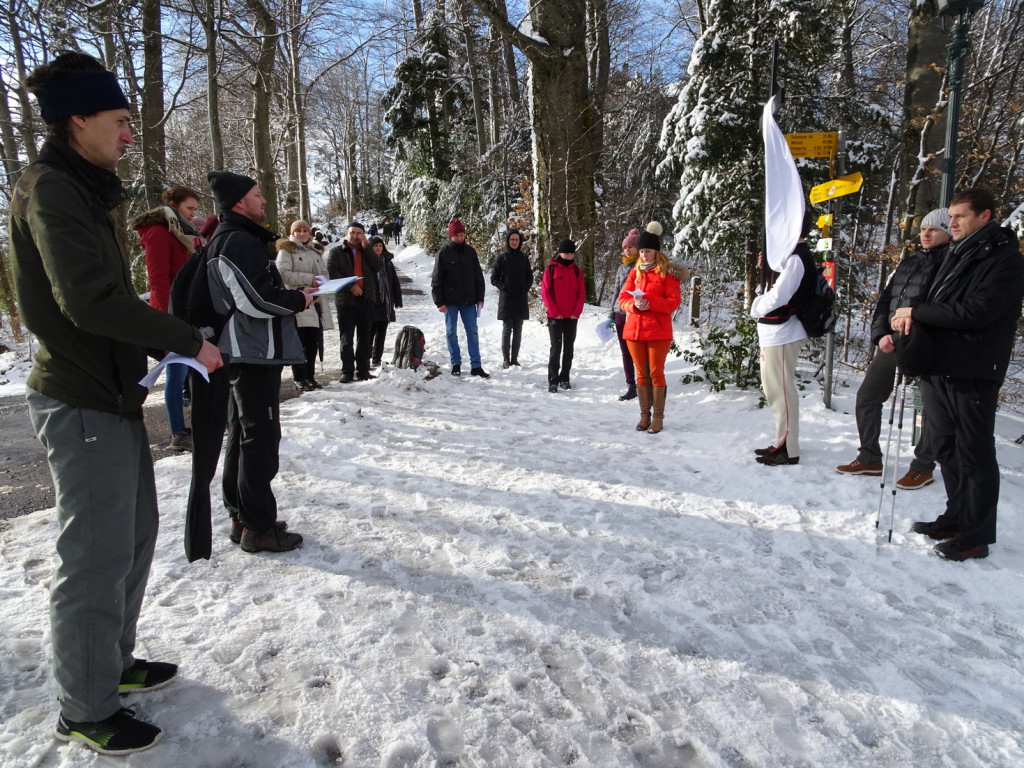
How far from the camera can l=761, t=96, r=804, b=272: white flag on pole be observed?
15.2ft

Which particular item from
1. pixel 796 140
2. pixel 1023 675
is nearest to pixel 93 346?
pixel 1023 675

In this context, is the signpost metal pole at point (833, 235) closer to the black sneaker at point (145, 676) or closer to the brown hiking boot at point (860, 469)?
the brown hiking boot at point (860, 469)

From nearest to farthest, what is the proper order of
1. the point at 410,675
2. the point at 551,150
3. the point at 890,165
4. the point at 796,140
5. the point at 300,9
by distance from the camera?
the point at 410,675 → the point at 796,140 → the point at 551,150 → the point at 890,165 → the point at 300,9

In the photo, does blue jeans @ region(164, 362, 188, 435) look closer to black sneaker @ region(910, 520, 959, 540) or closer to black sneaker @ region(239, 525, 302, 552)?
black sneaker @ region(239, 525, 302, 552)

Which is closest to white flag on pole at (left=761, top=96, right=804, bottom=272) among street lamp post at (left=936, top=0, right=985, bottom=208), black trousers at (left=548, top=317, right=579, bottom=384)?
street lamp post at (left=936, top=0, right=985, bottom=208)

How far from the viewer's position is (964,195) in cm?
337


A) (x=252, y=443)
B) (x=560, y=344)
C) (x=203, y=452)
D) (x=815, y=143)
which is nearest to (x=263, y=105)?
(x=560, y=344)

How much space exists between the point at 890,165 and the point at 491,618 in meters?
14.6

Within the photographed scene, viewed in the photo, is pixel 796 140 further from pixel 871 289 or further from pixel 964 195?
pixel 871 289

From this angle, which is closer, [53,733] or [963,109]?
[53,733]

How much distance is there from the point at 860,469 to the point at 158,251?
604cm

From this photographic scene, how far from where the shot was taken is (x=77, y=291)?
5.98ft

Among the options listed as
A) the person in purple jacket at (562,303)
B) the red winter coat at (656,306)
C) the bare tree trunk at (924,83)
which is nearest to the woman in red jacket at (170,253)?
the person in purple jacket at (562,303)

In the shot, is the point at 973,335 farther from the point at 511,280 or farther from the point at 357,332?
the point at 357,332
